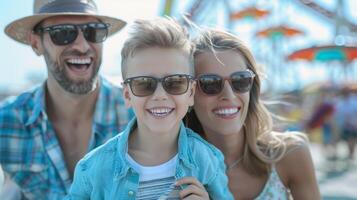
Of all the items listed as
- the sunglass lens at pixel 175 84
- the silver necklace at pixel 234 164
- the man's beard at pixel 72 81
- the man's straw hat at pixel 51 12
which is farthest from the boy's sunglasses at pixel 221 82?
the man's straw hat at pixel 51 12

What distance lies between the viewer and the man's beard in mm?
3223

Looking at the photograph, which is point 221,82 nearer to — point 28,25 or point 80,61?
point 80,61

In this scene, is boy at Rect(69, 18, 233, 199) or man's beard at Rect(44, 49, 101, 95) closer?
boy at Rect(69, 18, 233, 199)

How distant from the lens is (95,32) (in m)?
3.25

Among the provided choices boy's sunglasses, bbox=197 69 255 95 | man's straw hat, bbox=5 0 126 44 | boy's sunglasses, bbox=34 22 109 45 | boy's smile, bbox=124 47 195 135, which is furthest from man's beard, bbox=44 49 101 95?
boy's smile, bbox=124 47 195 135

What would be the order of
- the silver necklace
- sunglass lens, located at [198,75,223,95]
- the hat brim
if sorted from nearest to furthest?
1. sunglass lens, located at [198,75,223,95]
2. the silver necklace
3. the hat brim

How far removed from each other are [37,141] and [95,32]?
0.77 metres

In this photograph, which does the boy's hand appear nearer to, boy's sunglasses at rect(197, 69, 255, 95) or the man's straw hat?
boy's sunglasses at rect(197, 69, 255, 95)

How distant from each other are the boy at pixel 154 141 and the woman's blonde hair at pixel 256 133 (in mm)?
504

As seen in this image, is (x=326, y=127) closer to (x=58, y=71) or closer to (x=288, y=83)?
(x=58, y=71)

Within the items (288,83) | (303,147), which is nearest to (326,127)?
(303,147)

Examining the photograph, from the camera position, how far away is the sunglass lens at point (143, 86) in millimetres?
2094

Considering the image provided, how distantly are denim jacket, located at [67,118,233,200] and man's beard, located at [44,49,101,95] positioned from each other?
97cm

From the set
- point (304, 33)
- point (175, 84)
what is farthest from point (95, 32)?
point (304, 33)
